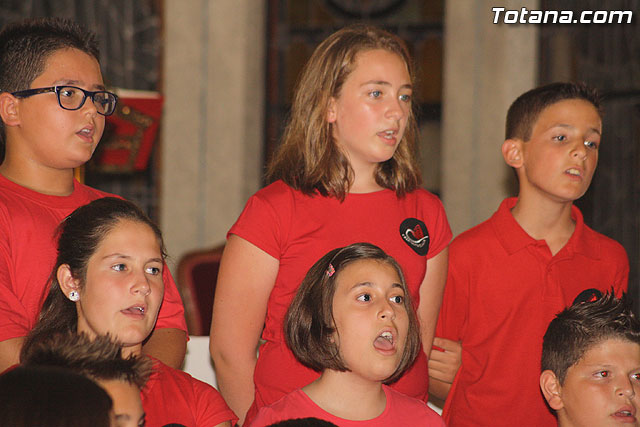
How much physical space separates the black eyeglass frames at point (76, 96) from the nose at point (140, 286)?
522 mm

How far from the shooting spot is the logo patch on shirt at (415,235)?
237 centimetres

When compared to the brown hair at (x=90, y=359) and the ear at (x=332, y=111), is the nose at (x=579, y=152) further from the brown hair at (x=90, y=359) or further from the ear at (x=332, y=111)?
the brown hair at (x=90, y=359)

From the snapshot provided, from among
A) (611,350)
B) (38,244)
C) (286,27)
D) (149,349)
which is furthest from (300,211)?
(286,27)

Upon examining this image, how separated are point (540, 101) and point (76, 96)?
1594mm

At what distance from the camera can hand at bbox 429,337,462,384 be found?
2604 millimetres

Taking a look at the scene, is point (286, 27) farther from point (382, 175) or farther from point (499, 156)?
point (382, 175)

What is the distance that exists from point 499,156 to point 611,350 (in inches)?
111

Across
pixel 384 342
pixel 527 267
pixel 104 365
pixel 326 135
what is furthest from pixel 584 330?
pixel 104 365

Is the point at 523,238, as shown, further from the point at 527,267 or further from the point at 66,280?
the point at 66,280

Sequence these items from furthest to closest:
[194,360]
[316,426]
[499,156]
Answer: [499,156] → [194,360] → [316,426]

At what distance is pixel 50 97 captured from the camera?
2.19 metres

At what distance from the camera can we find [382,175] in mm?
2451

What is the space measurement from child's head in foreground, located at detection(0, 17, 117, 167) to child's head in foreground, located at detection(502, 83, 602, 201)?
143cm

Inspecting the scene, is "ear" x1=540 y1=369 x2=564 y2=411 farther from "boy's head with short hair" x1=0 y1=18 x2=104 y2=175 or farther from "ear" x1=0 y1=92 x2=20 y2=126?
"ear" x1=0 y1=92 x2=20 y2=126
